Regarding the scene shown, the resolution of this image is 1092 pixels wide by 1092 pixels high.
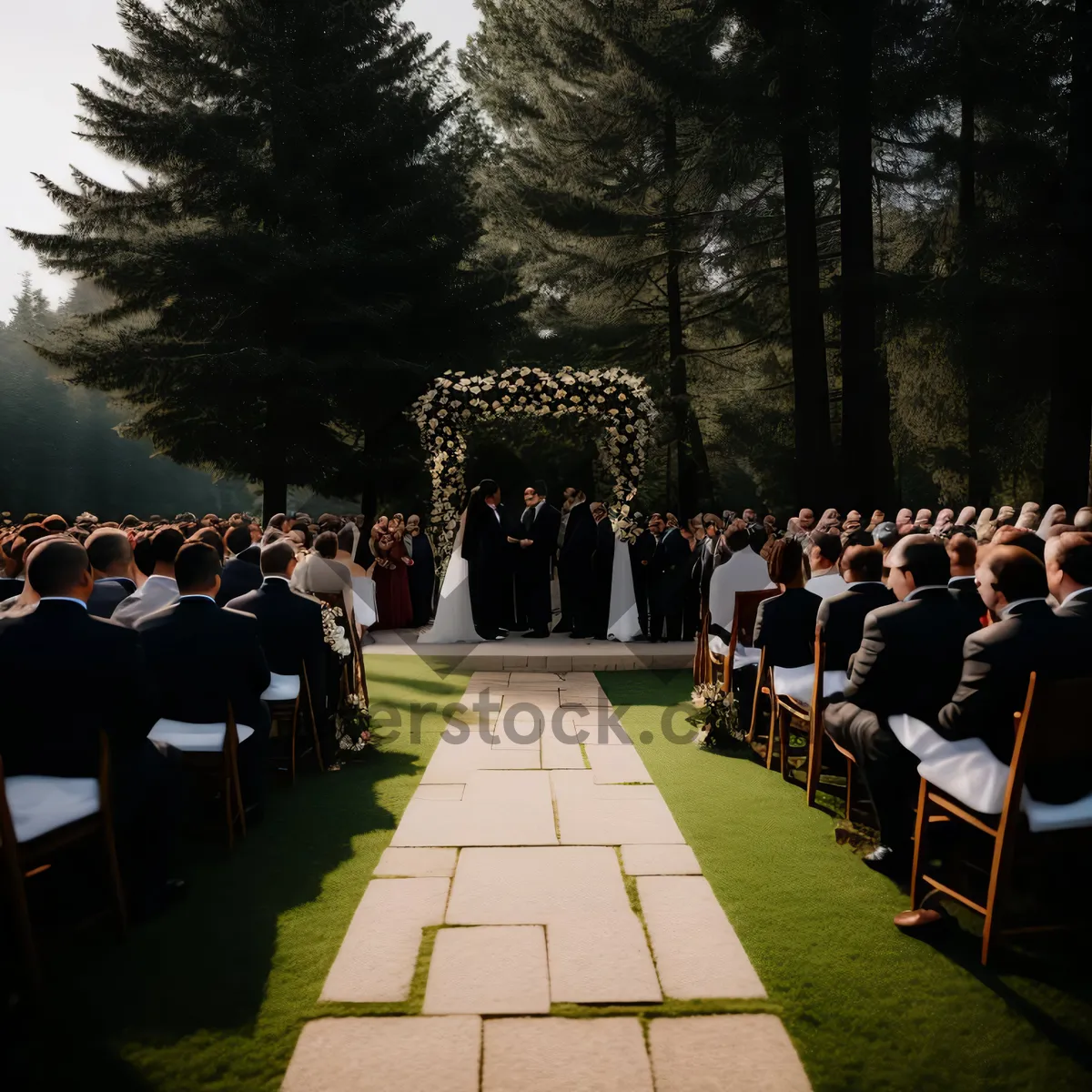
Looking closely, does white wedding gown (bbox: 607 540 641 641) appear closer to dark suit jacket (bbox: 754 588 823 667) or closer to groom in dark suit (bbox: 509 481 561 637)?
groom in dark suit (bbox: 509 481 561 637)

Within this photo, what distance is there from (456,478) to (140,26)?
14.4 metres

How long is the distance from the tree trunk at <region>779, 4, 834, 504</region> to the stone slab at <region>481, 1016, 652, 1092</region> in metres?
14.6

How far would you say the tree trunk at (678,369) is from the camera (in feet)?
71.4

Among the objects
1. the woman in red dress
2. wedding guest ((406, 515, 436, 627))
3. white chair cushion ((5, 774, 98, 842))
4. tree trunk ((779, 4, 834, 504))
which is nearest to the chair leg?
white chair cushion ((5, 774, 98, 842))

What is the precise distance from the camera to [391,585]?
40.9 ft

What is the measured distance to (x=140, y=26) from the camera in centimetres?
1923

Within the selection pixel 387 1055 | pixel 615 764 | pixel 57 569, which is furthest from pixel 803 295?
pixel 387 1055

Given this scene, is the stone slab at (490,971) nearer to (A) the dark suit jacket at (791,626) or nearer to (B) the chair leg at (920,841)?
(B) the chair leg at (920,841)

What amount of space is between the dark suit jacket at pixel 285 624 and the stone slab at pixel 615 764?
1939mm

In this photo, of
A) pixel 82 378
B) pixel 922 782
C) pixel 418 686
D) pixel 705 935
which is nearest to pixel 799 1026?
pixel 705 935

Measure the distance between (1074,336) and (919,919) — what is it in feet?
44.5

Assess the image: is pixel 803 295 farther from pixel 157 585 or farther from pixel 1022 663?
pixel 1022 663

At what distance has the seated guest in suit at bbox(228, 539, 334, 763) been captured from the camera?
5504mm

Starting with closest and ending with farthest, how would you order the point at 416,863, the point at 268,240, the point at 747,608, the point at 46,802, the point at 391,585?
the point at 46,802, the point at 416,863, the point at 747,608, the point at 391,585, the point at 268,240
